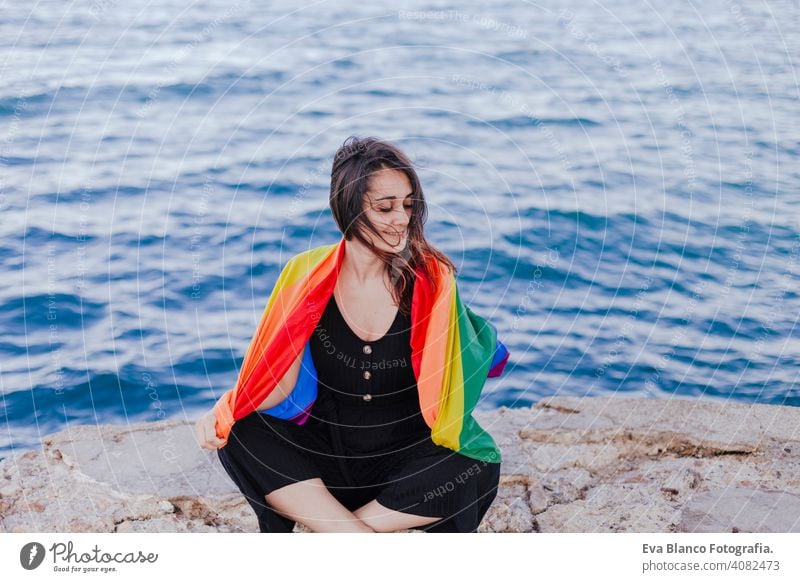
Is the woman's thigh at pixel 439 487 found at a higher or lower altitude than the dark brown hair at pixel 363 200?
lower

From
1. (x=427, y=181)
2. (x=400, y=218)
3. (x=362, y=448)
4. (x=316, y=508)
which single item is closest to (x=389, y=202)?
(x=400, y=218)

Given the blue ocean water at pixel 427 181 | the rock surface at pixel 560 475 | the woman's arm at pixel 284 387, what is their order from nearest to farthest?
1. the woman's arm at pixel 284 387
2. the rock surface at pixel 560 475
3. the blue ocean water at pixel 427 181

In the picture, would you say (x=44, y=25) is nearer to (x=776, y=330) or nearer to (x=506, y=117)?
(x=506, y=117)

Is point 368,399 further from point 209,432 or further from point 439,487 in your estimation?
point 209,432

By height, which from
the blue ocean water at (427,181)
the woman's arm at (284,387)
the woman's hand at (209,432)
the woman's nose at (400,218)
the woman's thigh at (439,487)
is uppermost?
the woman's nose at (400,218)

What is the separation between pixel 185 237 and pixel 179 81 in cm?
220

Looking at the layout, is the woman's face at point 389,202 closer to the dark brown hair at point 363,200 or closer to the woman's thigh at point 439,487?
the dark brown hair at point 363,200

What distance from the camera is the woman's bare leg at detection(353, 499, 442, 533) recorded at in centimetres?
233

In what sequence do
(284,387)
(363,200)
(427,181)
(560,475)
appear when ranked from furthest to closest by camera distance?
(427,181)
(560,475)
(284,387)
(363,200)

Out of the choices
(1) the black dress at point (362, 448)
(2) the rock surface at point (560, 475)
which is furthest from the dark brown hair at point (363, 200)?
(2) the rock surface at point (560, 475)

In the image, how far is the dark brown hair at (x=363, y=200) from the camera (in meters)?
2.27

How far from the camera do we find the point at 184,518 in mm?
2699

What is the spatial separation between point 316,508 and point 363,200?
2.36 feet

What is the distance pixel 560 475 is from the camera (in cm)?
289
